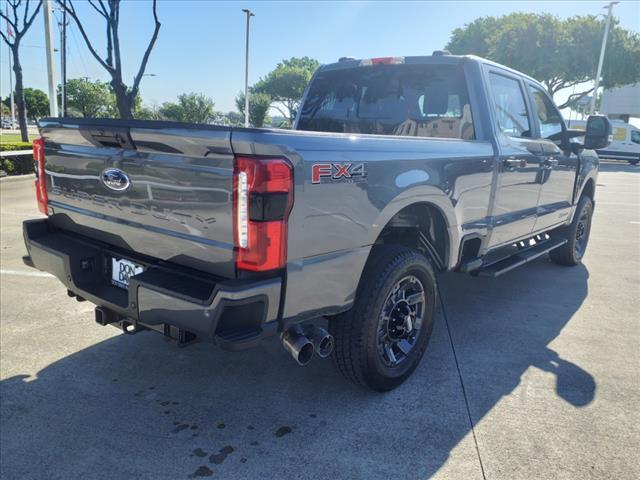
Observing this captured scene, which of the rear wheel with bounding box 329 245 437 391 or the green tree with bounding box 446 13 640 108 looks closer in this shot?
the rear wheel with bounding box 329 245 437 391

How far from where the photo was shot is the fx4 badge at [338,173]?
221 centimetres

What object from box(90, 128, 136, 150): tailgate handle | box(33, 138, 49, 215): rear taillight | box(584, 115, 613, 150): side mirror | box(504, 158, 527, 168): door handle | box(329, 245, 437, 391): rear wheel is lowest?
box(329, 245, 437, 391): rear wheel

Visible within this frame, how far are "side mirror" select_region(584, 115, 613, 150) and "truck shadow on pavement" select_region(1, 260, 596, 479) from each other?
225 centimetres

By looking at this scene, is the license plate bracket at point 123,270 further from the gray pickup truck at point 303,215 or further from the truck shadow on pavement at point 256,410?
the truck shadow on pavement at point 256,410

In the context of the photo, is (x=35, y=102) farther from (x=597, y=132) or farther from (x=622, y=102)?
(x=597, y=132)

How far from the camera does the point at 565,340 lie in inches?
155

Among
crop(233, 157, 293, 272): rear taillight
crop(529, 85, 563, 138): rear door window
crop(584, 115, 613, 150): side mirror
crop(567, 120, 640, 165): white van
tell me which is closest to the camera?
crop(233, 157, 293, 272): rear taillight

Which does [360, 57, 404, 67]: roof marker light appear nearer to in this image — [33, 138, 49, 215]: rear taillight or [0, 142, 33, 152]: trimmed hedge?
[33, 138, 49, 215]: rear taillight

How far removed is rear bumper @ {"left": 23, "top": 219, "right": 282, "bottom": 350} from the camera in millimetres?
2072

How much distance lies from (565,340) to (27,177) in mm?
13235

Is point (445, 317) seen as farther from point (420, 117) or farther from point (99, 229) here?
point (99, 229)

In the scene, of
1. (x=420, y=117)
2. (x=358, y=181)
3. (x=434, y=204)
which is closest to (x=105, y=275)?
(x=358, y=181)

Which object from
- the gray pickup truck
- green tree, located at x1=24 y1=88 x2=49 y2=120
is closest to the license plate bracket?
the gray pickup truck

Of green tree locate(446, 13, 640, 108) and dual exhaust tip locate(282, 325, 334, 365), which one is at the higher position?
green tree locate(446, 13, 640, 108)
